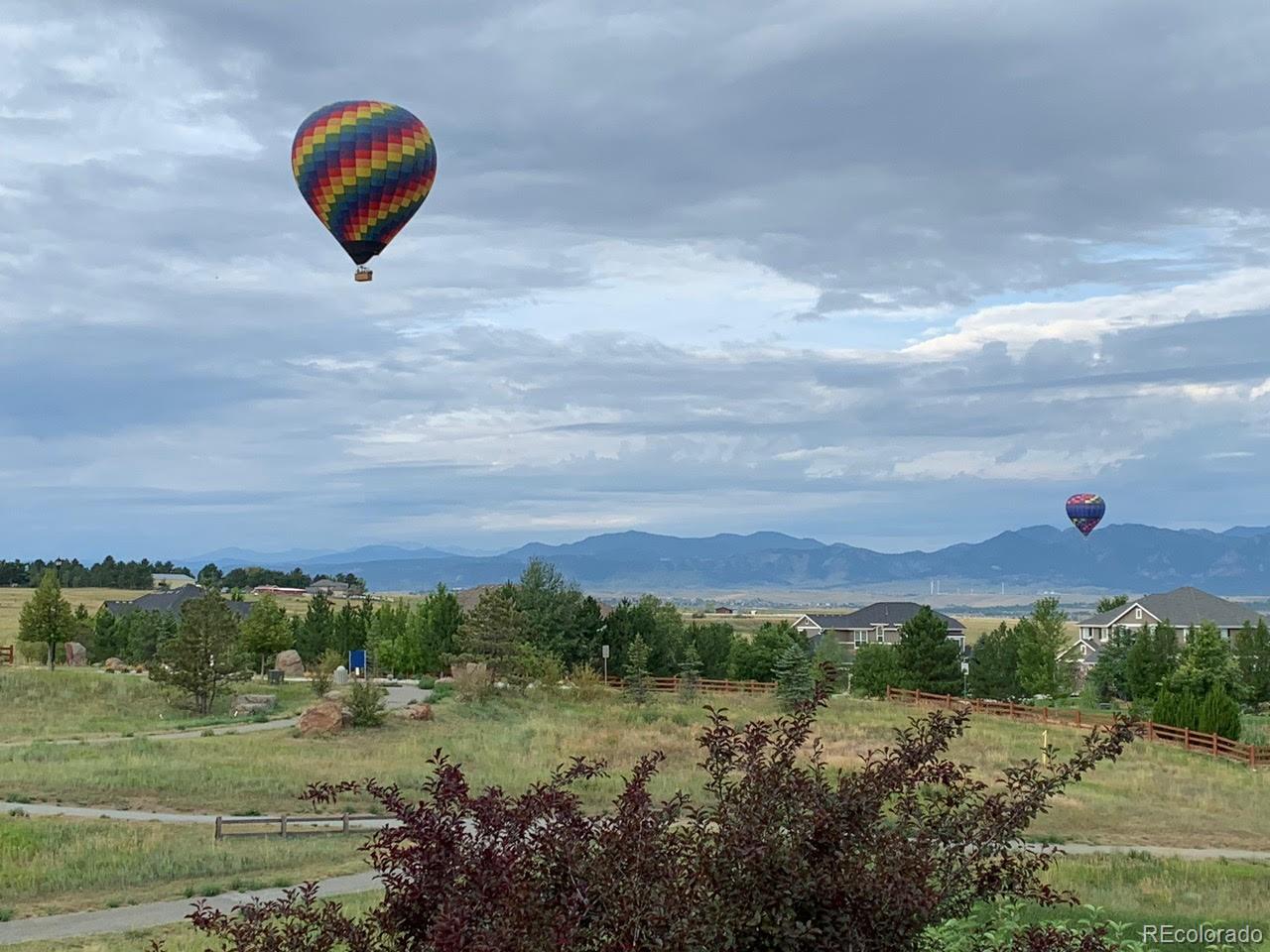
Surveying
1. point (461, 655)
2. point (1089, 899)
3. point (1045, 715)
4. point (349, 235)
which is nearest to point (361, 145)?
point (349, 235)

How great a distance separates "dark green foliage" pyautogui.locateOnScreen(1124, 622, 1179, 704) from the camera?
6525 cm

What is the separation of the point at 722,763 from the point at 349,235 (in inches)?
1495

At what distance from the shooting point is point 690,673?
228 feet

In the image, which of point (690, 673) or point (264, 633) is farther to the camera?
point (264, 633)

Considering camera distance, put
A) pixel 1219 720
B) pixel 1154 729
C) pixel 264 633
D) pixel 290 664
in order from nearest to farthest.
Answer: pixel 1219 720
pixel 1154 729
pixel 264 633
pixel 290 664

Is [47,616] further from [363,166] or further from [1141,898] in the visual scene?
[1141,898]

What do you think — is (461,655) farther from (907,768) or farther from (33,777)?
(907,768)

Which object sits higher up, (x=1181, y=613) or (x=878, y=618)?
(x=1181, y=613)

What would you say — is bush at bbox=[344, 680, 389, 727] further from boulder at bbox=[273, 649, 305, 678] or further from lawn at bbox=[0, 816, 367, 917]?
boulder at bbox=[273, 649, 305, 678]

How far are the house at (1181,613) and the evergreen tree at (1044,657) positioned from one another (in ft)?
81.8

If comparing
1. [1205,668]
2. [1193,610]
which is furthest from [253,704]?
[1193,610]

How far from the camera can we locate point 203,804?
29.5 meters

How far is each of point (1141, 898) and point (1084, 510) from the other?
109750mm

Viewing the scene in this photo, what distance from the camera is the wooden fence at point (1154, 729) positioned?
145 feet
